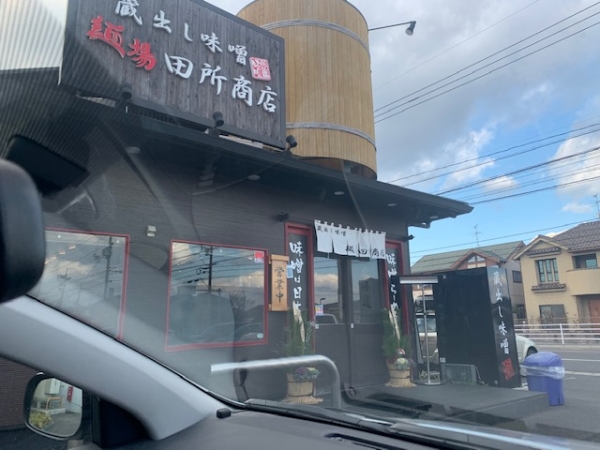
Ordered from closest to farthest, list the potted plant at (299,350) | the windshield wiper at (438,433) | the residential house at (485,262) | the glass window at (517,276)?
the windshield wiper at (438,433) → the potted plant at (299,350) → the residential house at (485,262) → the glass window at (517,276)

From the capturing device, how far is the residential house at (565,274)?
6.43 metres

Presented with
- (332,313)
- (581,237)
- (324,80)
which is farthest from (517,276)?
(324,80)

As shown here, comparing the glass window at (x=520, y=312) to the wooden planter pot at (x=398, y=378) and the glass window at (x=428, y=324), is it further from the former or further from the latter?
the wooden planter pot at (x=398, y=378)

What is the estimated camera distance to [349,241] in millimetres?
7672

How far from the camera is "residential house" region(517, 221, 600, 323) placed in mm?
6426

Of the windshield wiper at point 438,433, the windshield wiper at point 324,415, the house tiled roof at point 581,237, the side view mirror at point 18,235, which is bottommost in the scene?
the windshield wiper at point 438,433

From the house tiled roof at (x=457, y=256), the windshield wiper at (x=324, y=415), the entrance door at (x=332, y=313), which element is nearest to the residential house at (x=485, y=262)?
the house tiled roof at (x=457, y=256)

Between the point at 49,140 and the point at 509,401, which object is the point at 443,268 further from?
the point at 49,140

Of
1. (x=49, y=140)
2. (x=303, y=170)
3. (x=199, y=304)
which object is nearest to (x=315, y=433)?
(x=49, y=140)

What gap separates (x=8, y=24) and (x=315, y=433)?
15.5 feet

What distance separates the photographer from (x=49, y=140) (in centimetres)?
453

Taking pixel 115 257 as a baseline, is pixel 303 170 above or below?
above

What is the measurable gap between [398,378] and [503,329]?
2.12 meters

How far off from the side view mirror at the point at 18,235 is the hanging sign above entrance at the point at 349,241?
6440mm
